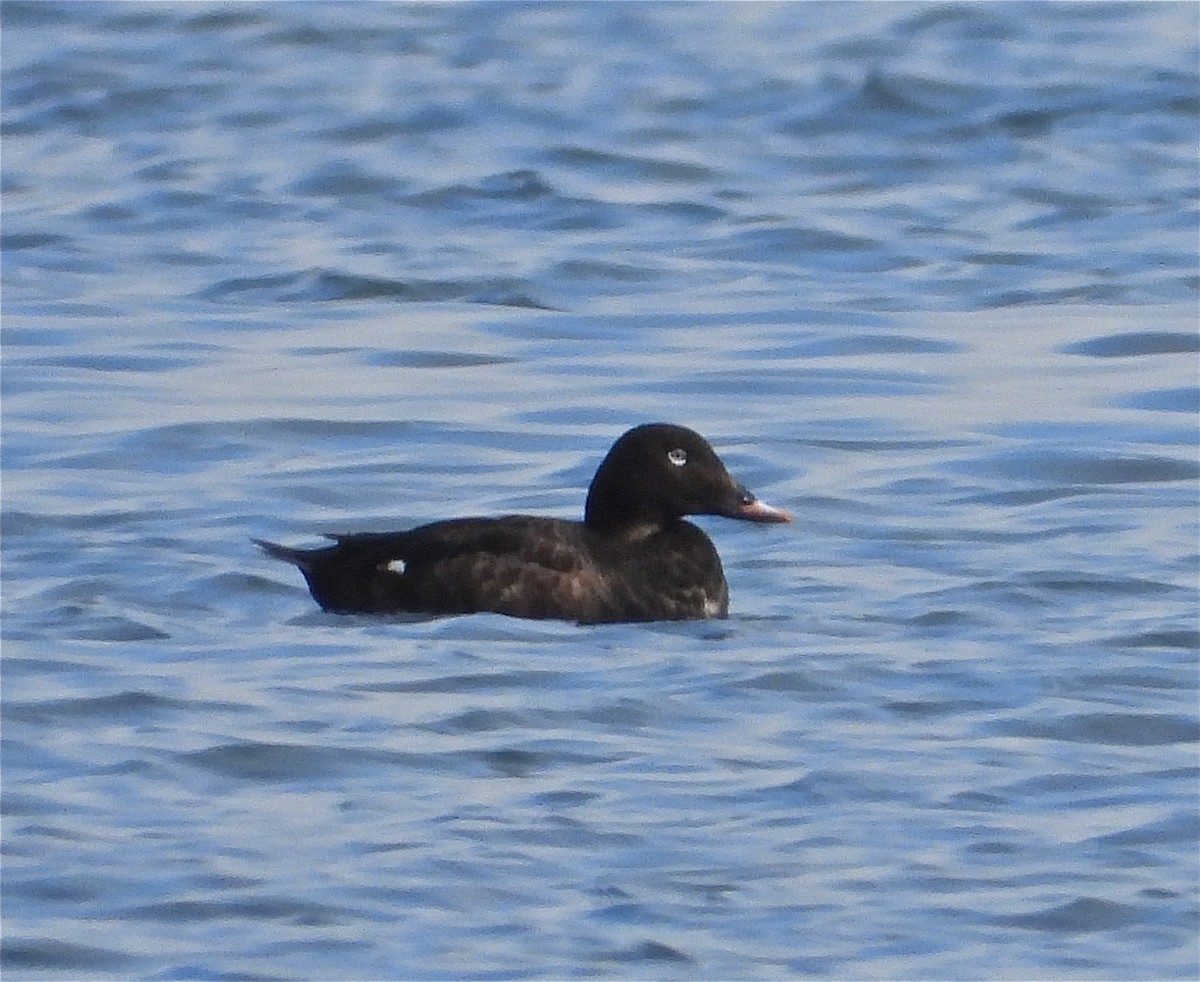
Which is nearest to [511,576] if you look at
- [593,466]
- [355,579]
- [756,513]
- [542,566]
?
[542,566]

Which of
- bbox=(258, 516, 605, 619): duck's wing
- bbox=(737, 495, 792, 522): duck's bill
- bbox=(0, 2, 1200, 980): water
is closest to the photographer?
bbox=(0, 2, 1200, 980): water

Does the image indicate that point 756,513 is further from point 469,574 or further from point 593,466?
point 593,466

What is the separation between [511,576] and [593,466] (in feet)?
8.03

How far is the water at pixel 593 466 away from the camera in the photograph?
21.3 feet

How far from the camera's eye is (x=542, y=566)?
932 cm

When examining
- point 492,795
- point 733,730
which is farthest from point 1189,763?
point 492,795

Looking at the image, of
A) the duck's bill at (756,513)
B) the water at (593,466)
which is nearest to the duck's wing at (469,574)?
the water at (593,466)

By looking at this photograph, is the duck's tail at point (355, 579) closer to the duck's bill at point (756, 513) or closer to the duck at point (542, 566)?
the duck at point (542, 566)

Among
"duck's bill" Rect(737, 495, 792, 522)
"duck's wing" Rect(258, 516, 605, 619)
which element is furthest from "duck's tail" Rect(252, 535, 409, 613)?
"duck's bill" Rect(737, 495, 792, 522)

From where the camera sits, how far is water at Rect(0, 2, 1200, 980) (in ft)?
21.3

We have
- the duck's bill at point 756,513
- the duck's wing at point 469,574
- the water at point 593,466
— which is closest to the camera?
the water at point 593,466

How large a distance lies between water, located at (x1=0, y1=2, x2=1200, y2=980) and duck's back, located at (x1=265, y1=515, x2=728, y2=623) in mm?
135

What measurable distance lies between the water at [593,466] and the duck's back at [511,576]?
0.13 metres

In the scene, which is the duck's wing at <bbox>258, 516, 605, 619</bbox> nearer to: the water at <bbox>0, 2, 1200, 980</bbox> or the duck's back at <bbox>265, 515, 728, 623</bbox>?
the duck's back at <bbox>265, 515, 728, 623</bbox>
